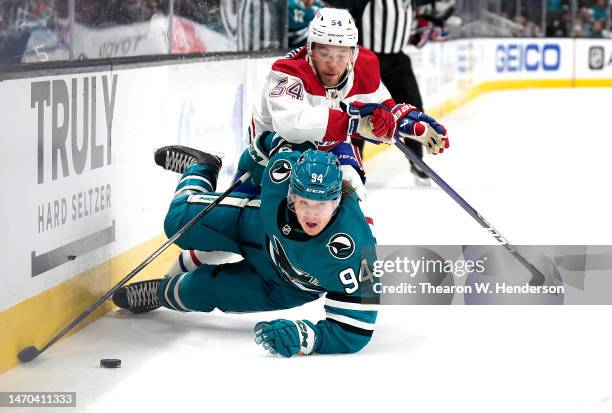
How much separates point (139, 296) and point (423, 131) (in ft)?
3.58

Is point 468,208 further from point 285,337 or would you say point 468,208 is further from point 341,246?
point 285,337

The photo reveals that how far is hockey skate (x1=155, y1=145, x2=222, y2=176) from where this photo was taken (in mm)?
4383

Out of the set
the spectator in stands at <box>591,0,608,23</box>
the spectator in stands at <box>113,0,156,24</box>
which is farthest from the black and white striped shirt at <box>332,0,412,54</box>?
the spectator in stands at <box>591,0,608,23</box>

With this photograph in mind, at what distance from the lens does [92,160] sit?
13.2ft

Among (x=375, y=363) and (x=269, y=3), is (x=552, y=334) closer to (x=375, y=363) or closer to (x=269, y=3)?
(x=375, y=363)

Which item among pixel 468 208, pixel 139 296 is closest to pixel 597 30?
pixel 468 208

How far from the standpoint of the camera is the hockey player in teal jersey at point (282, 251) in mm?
3578

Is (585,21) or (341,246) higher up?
(585,21)

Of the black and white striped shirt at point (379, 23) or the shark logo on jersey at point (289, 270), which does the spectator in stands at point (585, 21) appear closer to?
the black and white striped shirt at point (379, 23)

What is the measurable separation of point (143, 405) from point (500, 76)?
1358 centimetres

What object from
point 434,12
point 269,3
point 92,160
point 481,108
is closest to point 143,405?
point 92,160

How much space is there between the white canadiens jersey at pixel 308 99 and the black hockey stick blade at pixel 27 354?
110cm

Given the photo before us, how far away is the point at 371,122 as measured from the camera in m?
4.09

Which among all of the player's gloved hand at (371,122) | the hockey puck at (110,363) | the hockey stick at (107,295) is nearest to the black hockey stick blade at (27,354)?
the hockey stick at (107,295)
